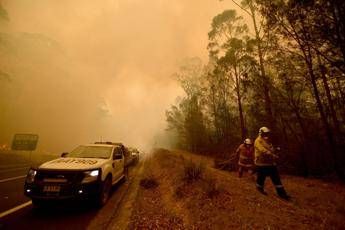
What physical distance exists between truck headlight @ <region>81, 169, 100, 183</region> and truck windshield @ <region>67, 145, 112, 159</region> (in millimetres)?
1751

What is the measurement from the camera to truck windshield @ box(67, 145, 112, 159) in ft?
26.6

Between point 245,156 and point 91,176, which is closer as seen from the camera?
point 91,176

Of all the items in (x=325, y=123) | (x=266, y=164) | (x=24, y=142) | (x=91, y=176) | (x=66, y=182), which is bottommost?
(x=66, y=182)

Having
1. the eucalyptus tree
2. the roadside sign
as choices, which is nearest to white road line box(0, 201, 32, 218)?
the eucalyptus tree

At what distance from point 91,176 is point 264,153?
5.29 m

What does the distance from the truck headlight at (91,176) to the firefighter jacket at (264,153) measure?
199 inches

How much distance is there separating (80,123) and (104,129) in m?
19.6

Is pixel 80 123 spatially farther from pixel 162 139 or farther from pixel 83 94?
pixel 162 139

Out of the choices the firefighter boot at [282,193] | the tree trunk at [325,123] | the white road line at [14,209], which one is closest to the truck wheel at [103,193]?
the white road line at [14,209]

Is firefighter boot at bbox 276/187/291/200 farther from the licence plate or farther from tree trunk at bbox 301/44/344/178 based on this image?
the licence plate

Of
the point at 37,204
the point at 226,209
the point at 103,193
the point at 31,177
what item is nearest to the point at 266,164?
the point at 226,209

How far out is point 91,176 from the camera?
613 centimetres

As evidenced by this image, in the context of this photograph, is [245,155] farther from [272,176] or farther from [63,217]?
[63,217]

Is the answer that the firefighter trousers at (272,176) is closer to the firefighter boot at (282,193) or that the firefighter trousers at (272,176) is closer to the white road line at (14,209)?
the firefighter boot at (282,193)
